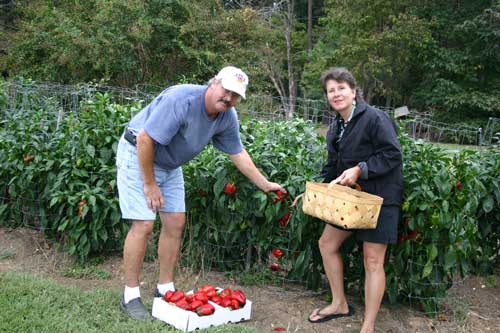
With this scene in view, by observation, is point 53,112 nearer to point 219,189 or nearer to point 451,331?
point 219,189

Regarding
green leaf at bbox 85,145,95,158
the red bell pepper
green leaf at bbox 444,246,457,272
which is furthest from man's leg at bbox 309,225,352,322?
green leaf at bbox 85,145,95,158

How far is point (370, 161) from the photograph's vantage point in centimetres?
312

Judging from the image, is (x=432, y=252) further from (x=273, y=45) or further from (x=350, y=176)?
(x=273, y=45)

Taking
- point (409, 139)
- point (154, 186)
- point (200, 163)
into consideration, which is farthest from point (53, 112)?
point (409, 139)

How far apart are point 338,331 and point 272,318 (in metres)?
0.44

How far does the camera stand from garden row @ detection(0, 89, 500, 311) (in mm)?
3498

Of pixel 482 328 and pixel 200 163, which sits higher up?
pixel 200 163

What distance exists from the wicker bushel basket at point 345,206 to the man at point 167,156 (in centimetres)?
63

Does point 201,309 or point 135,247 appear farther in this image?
point 135,247

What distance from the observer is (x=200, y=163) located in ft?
13.9

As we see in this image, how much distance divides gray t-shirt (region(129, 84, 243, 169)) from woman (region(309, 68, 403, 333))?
0.72 meters

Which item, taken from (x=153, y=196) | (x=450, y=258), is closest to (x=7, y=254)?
(x=153, y=196)

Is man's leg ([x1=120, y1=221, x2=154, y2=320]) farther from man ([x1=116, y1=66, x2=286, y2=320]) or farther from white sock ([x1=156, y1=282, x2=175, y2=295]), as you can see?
white sock ([x1=156, y1=282, x2=175, y2=295])

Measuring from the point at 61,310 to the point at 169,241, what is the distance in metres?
0.80
